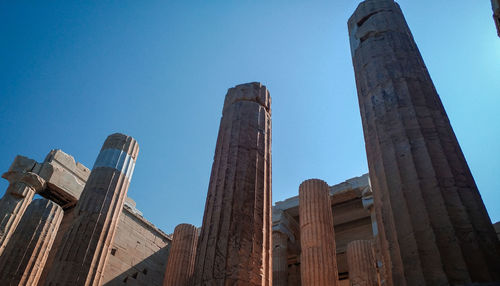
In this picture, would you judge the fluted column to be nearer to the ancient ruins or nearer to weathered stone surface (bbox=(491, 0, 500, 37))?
the ancient ruins

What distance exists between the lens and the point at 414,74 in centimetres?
738

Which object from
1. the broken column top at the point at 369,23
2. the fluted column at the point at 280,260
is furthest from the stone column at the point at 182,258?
the broken column top at the point at 369,23

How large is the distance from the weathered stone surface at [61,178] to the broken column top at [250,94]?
1079cm

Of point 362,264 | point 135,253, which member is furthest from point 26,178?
point 362,264

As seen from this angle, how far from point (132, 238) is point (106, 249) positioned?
8.80 metres

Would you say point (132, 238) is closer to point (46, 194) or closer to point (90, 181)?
point (46, 194)

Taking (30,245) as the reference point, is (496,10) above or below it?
above

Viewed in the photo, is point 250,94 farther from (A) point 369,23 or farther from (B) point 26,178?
(B) point 26,178

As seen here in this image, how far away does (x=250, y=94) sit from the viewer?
10.3 m

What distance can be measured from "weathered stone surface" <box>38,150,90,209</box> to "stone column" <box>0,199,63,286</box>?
246cm

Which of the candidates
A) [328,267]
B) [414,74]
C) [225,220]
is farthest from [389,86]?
[328,267]

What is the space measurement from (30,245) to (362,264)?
495 inches

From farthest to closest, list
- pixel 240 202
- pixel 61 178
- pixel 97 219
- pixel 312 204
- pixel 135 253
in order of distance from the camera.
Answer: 1. pixel 135 253
2. pixel 61 178
3. pixel 312 204
4. pixel 97 219
5. pixel 240 202

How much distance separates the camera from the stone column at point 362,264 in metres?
14.4
